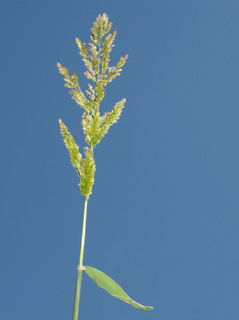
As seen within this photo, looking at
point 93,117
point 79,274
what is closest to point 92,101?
point 93,117

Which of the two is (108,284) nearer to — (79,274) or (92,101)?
(79,274)

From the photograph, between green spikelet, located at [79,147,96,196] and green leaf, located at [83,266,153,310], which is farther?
green spikelet, located at [79,147,96,196]

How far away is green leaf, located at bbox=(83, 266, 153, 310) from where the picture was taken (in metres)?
2.04

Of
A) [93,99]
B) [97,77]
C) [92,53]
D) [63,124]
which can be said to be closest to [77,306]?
[63,124]

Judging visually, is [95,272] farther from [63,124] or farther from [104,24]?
[104,24]

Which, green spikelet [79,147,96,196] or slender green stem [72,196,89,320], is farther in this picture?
green spikelet [79,147,96,196]

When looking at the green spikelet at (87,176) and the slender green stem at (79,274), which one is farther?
the green spikelet at (87,176)

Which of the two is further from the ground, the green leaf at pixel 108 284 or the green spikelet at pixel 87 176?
the green spikelet at pixel 87 176

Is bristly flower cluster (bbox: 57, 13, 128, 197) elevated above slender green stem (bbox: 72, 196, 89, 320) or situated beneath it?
elevated above

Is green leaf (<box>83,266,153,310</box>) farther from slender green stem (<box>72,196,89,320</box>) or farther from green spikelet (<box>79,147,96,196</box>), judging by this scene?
green spikelet (<box>79,147,96,196</box>)

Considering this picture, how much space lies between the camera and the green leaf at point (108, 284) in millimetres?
2041

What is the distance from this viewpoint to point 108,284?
2.21 meters

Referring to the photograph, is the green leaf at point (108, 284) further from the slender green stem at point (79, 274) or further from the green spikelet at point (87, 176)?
the green spikelet at point (87, 176)

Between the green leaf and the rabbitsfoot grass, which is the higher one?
the rabbitsfoot grass
